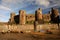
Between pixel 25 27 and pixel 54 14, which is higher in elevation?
pixel 54 14

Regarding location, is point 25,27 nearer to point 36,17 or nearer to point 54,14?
point 36,17

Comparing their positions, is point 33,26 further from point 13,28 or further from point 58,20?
point 58,20

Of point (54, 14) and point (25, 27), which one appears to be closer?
point (25, 27)

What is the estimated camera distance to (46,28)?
123 feet

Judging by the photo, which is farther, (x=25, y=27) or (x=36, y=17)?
(x=36, y=17)

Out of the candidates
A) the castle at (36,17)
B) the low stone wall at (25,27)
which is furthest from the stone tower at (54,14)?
the low stone wall at (25,27)

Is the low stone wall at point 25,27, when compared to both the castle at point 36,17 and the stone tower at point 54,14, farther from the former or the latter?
the stone tower at point 54,14

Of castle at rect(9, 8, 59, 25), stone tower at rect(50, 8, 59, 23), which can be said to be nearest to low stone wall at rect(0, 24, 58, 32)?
castle at rect(9, 8, 59, 25)

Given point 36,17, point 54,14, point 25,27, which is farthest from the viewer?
point 54,14

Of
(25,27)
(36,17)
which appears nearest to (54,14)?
(36,17)

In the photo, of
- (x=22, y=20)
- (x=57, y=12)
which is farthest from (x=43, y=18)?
(x=22, y=20)

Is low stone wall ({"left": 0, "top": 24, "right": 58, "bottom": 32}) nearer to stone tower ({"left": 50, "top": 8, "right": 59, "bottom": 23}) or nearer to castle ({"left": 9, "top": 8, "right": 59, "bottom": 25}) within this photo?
castle ({"left": 9, "top": 8, "right": 59, "bottom": 25})

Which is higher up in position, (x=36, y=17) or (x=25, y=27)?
(x=36, y=17)

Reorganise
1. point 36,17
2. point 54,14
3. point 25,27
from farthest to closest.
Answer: point 54,14, point 36,17, point 25,27
